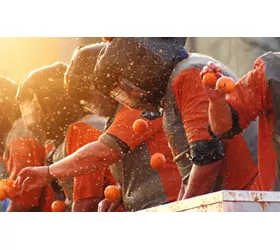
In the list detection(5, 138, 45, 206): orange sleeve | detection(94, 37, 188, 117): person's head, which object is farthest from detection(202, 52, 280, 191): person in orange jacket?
detection(5, 138, 45, 206): orange sleeve

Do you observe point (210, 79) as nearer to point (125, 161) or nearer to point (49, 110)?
point (125, 161)

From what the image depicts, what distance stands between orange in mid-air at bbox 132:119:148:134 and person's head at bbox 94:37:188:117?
0.30ft

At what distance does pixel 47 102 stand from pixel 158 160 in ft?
1.40

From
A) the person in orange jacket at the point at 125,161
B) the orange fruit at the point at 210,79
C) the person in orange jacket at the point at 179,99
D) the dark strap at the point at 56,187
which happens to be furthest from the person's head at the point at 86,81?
the orange fruit at the point at 210,79

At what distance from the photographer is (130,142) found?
174 centimetres

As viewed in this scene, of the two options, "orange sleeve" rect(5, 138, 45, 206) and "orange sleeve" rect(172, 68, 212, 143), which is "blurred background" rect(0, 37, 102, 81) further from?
"orange sleeve" rect(172, 68, 212, 143)

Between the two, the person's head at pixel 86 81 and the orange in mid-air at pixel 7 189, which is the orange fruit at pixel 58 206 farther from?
the person's head at pixel 86 81

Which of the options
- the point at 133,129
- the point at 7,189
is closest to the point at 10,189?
the point at 7,189

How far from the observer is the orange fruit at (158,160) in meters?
1.72
